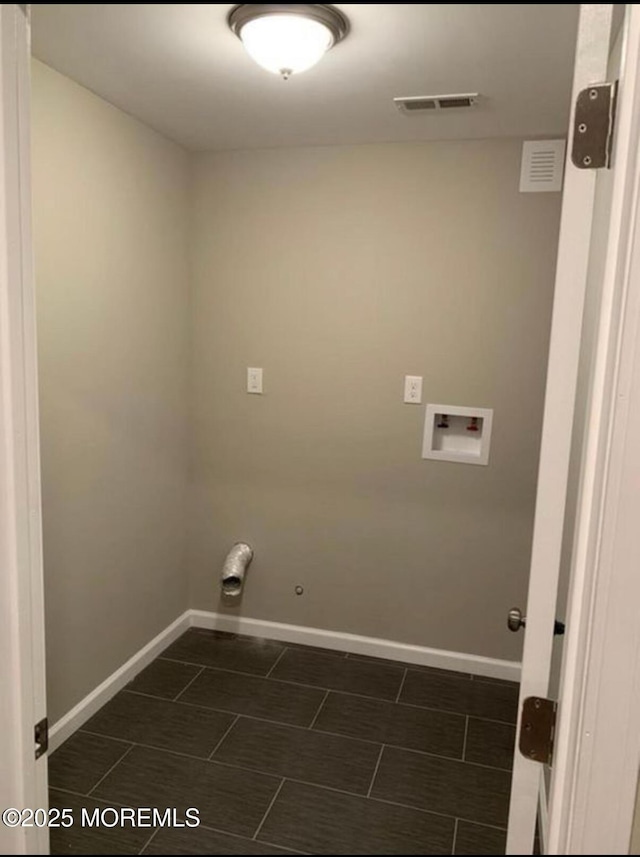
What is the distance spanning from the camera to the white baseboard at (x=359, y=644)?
262 centimetres

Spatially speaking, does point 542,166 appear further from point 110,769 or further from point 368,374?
point 110,769

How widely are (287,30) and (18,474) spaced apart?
721 mm

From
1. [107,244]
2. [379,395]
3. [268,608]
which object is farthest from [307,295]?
[268,608]

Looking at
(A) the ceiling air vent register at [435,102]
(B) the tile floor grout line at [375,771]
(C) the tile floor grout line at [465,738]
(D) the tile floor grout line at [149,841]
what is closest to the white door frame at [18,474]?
(D) the tile floor grout line at [149,841]

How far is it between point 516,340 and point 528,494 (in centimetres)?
61

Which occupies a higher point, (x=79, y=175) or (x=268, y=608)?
(x=79, y=175)

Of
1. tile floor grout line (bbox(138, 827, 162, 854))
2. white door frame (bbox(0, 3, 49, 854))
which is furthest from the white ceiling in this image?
tile floor grout line (bbox(138, 827, 162, 854))

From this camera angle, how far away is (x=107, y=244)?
7.00ft

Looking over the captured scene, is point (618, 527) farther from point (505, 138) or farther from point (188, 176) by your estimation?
point (188, 176)

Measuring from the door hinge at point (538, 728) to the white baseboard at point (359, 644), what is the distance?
195 cm

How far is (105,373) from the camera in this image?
2.18m

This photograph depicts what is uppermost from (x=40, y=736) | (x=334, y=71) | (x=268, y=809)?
(x=334, y=71)

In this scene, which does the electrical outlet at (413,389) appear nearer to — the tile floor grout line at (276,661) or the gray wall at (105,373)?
the gray wall at (105,373)

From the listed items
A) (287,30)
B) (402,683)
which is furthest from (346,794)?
(287,30)
